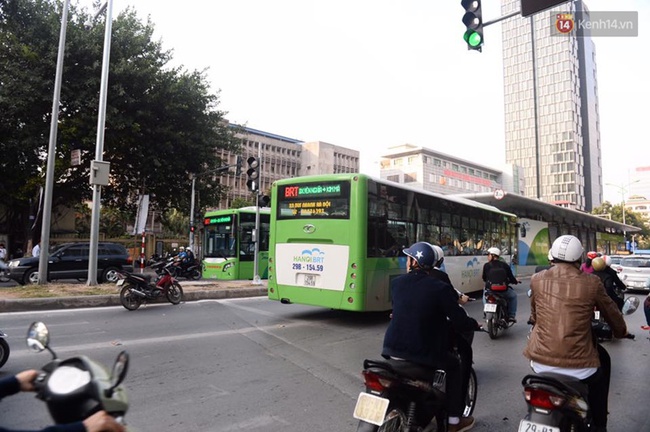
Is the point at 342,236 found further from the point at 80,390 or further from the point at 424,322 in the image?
the point at 80,390

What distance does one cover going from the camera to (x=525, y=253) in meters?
28.3

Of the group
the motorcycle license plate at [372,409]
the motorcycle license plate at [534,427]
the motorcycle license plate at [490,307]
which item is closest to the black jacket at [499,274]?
the motorcycle license plate at [490,307]

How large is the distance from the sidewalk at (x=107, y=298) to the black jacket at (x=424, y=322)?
1009cm

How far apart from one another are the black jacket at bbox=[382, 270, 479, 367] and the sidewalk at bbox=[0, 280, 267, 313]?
10.1 m

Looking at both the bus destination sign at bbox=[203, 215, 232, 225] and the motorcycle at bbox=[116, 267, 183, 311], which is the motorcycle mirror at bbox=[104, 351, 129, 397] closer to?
the motorcycle at bbox=[116, 267, 183, 311]

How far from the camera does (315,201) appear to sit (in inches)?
376

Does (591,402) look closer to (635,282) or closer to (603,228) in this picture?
(635,282)

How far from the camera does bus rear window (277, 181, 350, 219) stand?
9156mm

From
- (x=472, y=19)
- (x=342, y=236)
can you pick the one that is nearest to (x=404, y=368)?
(x=472, y=19)

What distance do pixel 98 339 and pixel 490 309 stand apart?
681cm

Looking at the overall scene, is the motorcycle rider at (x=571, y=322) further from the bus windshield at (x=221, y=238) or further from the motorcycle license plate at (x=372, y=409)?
the bus windshield at (x=221, y=238)

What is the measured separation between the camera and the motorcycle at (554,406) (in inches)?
112

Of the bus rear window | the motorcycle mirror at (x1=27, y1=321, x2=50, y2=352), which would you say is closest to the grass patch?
the bus rear window

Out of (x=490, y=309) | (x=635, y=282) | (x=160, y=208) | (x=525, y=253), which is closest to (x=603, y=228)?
(x=525, y=253)
